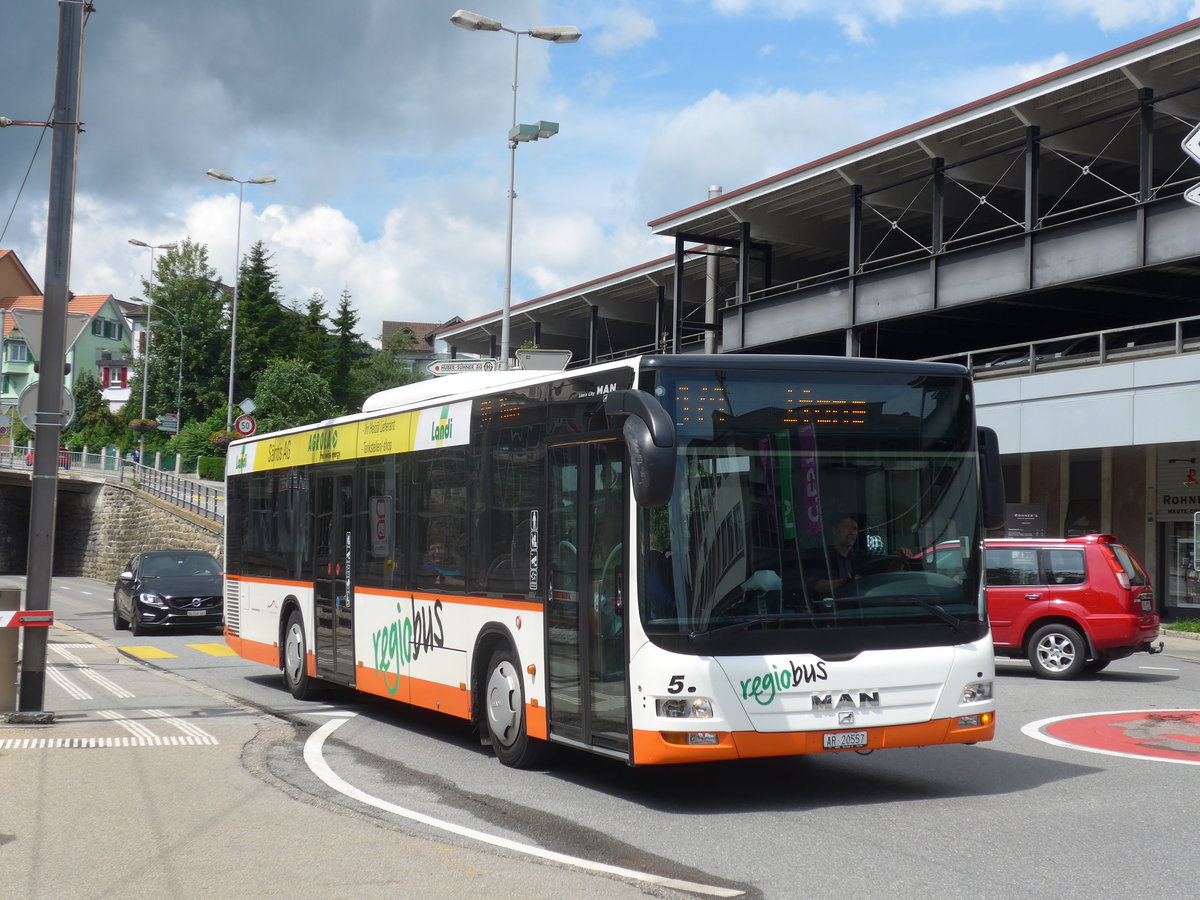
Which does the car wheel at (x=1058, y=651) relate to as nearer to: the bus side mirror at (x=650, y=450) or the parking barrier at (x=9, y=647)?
the bus side mirror at (x=650, y=450)

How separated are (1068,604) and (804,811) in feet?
31.8

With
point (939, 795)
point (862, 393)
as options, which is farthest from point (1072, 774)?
point (862, 393)

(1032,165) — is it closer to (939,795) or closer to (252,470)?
(252,470)

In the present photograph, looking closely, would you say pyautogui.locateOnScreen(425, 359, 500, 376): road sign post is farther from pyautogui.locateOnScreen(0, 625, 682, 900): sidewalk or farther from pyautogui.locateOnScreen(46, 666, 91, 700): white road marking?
pyautogui.locateOnScreen(0, 625, 682, 900): sidewalk

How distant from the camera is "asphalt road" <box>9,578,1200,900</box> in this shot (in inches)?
250

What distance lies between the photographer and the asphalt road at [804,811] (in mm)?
6355

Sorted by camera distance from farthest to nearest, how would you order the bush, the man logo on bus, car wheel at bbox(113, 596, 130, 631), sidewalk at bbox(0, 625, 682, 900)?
the bush < car wheel at bbox(113, 596, 130, 631) < the man logo on bus < sidewalk at bbox(0, 625, 682, 900)

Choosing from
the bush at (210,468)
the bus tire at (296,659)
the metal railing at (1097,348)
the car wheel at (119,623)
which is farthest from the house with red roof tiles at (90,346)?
the bus tire at (296,659)

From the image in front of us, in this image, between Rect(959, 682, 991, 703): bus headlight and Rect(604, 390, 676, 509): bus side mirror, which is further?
Rect(959, 682, 991, 703): bus headlight

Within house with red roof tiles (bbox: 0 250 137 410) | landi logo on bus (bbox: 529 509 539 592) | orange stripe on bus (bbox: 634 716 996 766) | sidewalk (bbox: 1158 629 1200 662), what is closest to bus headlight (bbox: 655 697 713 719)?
orange stripe on bus (bbox: 634 716 996 766)

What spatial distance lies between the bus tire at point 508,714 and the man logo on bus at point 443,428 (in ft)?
6.30

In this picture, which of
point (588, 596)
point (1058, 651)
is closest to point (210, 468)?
point (1058, 651)

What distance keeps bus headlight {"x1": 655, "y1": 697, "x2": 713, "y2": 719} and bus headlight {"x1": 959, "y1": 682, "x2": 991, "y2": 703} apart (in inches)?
68.8

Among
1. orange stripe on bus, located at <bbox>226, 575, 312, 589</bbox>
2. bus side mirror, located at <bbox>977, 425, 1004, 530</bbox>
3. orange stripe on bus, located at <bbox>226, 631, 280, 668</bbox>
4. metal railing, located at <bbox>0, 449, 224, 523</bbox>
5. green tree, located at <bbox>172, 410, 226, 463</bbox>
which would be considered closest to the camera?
bus side mirror, located at <bbox>977, 425, 1004, 530</bbox>
